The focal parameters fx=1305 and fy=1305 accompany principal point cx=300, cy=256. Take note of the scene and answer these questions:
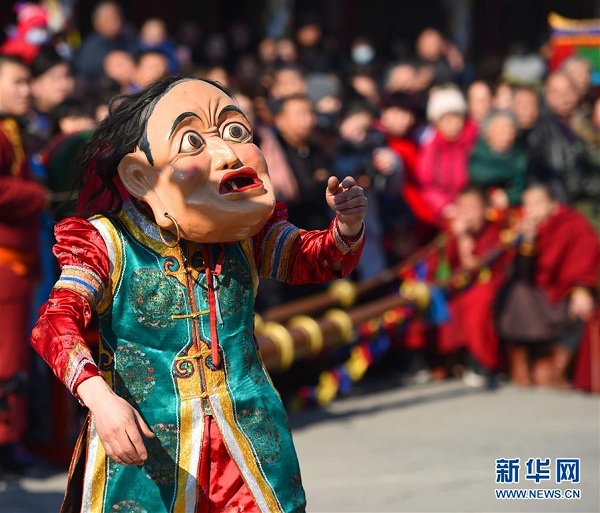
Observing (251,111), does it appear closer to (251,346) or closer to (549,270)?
(549,270)

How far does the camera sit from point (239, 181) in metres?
3.42

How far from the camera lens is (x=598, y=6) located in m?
15.4

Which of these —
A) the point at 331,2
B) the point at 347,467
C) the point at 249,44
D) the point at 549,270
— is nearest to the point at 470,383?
the point at 549,270

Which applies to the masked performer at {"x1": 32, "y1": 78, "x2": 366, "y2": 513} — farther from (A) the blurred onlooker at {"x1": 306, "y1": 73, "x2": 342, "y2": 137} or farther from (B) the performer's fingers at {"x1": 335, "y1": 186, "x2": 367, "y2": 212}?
(A) the blurred onlooker at {"x1": 306, "y1": 73, "x2": 342, "y2": 137}

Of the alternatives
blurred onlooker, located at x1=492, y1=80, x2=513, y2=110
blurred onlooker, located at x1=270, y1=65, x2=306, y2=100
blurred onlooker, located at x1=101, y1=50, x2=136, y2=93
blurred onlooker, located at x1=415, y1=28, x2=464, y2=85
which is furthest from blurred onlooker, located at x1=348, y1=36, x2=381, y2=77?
blurred onlooker, located at x1=101, y1=50, x2=136, y2=93

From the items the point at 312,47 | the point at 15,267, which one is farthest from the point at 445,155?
the point at 15,267

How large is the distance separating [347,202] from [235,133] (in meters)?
0.36

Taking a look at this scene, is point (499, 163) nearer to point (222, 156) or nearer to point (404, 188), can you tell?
point (404, 188)

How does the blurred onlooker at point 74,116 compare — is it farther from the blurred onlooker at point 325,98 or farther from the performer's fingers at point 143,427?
the performer's fingers at point 143,427

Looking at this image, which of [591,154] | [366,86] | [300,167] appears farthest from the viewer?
[366,86]

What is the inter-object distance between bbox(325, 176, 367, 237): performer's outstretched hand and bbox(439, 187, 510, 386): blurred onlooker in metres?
4.77

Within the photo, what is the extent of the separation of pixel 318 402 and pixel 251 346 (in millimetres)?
3998

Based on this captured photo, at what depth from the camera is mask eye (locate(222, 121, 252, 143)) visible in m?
3.43

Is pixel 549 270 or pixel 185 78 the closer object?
pixel 185 78
